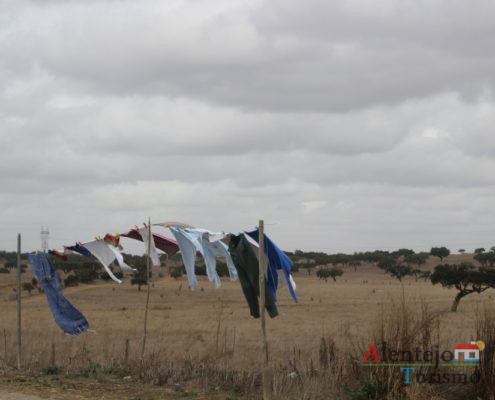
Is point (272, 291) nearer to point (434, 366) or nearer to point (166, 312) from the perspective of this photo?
point (434, 366)

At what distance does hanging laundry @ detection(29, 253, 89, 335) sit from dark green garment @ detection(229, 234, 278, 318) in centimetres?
420

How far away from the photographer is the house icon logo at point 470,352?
988 cm

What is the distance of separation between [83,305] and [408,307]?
39287mm

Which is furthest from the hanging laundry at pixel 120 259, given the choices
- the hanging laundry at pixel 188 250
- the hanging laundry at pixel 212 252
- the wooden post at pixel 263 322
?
the wooden post at pixel 263 322

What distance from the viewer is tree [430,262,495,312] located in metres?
38.4

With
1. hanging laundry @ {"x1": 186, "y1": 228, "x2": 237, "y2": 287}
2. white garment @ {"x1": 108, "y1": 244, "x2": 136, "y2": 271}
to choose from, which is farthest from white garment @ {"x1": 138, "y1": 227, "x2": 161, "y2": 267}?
hanging laundry @ {"x1": 186, "y1": 228, "x2": 237, "y2": 287}

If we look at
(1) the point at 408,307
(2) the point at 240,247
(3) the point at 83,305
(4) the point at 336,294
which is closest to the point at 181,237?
(2) the point at 240,247

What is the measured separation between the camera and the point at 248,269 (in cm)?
1178

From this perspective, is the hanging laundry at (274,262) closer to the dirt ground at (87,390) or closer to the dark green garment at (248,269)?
the dark green garment at (248,269)

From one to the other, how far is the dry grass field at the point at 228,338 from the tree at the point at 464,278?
2.83 m

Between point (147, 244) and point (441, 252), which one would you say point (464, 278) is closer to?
point (147, 244)

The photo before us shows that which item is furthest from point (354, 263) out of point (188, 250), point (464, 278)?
point (188, 250)

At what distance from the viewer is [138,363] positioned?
13141 mm

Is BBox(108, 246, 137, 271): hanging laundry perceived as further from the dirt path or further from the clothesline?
the dirt path
